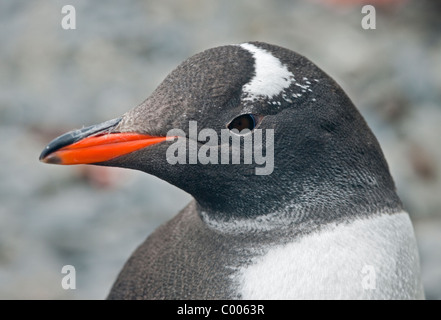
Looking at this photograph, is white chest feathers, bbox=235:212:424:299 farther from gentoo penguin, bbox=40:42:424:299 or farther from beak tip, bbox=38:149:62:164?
beak tip, bbox=38:149:62:164

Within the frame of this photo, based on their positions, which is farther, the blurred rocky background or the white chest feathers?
the blurred rocky background

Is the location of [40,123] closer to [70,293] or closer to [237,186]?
[70,293]

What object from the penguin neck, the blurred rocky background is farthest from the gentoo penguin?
the blurred rocky background

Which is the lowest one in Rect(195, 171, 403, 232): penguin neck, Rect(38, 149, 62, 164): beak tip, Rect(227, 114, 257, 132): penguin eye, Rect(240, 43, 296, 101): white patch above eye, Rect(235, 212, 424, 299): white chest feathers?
Rect(235, 212, 424, 299): white chest feathers

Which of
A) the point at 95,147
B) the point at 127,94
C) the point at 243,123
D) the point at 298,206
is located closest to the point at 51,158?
the point at 95,147

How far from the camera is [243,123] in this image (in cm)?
150

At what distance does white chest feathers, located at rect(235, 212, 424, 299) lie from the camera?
1.52m

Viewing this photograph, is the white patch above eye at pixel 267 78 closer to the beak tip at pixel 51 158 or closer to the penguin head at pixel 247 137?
the penguin head at pixel 247 137

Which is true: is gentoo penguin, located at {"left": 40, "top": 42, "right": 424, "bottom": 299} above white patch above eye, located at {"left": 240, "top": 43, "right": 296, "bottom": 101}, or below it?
below

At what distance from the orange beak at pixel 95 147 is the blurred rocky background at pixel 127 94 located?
1.42 metres

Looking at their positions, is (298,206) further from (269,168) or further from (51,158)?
(51,158)

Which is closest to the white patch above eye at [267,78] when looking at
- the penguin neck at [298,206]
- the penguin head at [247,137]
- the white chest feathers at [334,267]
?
the penguin head at [247,137]

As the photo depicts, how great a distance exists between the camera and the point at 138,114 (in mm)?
1530
